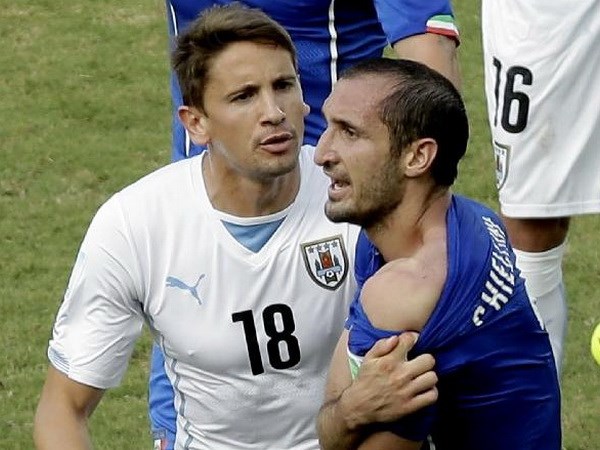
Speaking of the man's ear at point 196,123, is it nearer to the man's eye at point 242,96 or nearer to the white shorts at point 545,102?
the man's eye at point 242,96

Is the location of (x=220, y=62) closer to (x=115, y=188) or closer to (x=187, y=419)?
(x=187, y=419)

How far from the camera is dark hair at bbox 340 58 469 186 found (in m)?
3.55

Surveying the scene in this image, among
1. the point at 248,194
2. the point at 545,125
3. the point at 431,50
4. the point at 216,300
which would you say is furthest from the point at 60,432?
the point at 545,125

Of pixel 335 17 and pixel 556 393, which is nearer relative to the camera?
pixel 556 393

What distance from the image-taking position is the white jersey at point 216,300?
4.11m

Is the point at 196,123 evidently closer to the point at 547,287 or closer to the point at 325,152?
the point at 325,152

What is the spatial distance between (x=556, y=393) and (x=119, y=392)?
9.42ft

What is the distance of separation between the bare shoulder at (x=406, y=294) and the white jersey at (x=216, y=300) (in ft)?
2.08

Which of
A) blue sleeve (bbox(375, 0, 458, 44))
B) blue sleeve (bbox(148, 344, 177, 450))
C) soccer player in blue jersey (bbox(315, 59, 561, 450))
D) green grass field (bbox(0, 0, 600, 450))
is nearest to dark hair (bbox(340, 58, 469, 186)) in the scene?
soccer player in blue jersey (bbox(315, 59, 561, 450))

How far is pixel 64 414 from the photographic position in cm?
410

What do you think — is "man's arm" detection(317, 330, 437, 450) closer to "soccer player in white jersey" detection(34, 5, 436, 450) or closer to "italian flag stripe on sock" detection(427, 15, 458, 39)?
"soccer player in white jersey" detection(34, 5, 436, 450)

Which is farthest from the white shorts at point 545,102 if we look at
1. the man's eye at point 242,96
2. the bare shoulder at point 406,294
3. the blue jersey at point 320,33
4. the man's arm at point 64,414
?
the bare shoulder at point 406,294

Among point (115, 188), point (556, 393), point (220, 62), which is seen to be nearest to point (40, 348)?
point (115, 188)

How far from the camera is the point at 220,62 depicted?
162 inches
